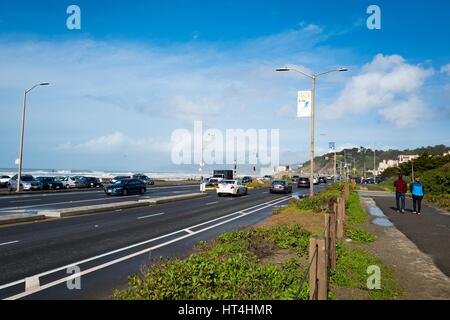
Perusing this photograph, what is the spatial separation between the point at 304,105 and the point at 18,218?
54.2 ft

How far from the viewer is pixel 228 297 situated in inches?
222

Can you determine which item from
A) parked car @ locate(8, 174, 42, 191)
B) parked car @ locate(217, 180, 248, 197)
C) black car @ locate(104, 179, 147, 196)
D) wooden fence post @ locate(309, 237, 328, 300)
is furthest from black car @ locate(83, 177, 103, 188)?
wooden fence post @ locate(309, 237, 328, 300)

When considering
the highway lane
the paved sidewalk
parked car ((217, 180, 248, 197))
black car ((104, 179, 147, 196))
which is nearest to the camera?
the paved sidewalk

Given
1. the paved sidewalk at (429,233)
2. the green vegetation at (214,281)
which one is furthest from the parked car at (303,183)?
the green vegetation at (214,281)

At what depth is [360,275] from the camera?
788 centimetres

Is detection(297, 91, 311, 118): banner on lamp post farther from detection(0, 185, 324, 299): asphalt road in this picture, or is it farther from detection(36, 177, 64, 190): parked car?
detection(36, 177, 64, 190): parked car

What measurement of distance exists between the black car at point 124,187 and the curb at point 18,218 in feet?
57.2

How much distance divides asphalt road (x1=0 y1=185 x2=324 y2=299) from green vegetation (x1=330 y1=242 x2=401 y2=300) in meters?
4.14

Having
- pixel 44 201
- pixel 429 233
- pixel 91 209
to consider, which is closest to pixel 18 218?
pixel 91 209

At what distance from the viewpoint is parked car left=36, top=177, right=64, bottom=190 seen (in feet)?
143

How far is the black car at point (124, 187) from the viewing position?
34812 mm

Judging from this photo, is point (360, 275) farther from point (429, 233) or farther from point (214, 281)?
point (429, 233)

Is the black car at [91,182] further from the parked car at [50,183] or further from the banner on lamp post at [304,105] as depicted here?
the banner on lamp post at [304,105]
